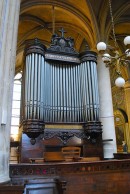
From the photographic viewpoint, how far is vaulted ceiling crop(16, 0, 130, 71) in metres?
9.00

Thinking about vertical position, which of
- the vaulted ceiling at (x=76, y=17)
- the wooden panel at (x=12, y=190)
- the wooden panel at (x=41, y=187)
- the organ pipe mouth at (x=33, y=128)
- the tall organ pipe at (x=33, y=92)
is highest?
the vaulted ceiling at (x=76, y=17)

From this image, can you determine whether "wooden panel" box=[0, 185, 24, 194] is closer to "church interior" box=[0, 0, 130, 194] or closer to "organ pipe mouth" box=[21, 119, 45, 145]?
"church interior" box=[0, 0, 130, 194]

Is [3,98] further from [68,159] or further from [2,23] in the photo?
[68,159]

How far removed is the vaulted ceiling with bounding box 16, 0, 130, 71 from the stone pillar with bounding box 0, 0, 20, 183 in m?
5.79

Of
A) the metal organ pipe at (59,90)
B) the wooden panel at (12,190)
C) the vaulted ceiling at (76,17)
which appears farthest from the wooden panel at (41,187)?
the vaulted ceiling at (76,17)

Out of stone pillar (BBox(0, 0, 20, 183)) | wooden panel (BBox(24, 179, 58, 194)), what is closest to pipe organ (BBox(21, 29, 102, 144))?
wooden panel (BBox(24, 179, 58, 194))

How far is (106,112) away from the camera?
7.86 meters

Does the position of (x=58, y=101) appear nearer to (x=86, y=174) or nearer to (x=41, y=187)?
(x=86, y=174)

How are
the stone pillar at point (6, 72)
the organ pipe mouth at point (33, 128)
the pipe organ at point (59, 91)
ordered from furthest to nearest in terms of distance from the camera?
1. the pipe organ at point (59, 91)
2. the organ pipe mouth at point (33, 128)
3. the stone pillar at point (6, 72)

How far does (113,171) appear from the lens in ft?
14.9

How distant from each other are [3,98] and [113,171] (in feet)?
9.70

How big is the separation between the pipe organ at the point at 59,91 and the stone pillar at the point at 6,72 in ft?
7.46

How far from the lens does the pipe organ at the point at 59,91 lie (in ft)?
19.1

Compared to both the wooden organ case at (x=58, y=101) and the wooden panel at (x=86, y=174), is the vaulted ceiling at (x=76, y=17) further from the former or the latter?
the wooden panel at (x=86, y=174)
